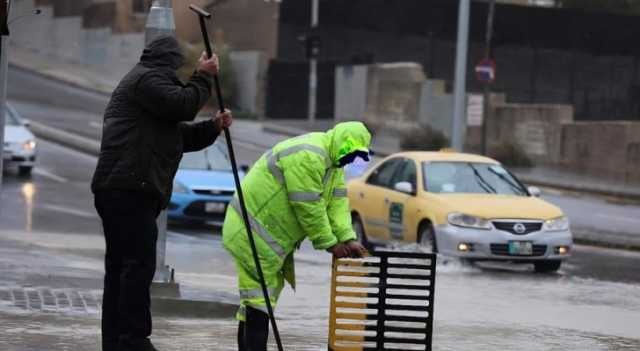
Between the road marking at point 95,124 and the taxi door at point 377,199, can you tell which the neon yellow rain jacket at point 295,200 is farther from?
the road marking at point 95,124

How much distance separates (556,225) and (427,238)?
5.24ft

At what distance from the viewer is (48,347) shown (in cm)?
930

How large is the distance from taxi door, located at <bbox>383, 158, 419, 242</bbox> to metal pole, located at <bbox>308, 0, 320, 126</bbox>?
30918mm

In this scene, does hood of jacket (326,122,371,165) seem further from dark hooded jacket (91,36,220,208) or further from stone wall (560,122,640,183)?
stone wall (560,122,640,183)

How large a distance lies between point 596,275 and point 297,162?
1042 centimetres

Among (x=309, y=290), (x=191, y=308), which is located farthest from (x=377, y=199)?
(x=191, y=308)

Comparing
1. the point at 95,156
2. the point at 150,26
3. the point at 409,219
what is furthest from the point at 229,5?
the point at 150,26

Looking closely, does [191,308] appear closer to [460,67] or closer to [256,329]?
[256,329]

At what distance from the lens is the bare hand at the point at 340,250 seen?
26.7ft

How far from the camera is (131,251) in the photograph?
7.58 m

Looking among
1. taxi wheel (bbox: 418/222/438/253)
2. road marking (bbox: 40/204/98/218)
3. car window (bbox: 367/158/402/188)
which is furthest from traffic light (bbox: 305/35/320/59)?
taxi wheel (bbox: 418/222/438/253)

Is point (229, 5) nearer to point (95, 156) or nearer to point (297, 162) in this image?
point (95, 156)

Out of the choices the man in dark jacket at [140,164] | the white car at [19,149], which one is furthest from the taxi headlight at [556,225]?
the white car at [19,149]

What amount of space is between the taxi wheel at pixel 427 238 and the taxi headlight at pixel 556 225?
1371mm
